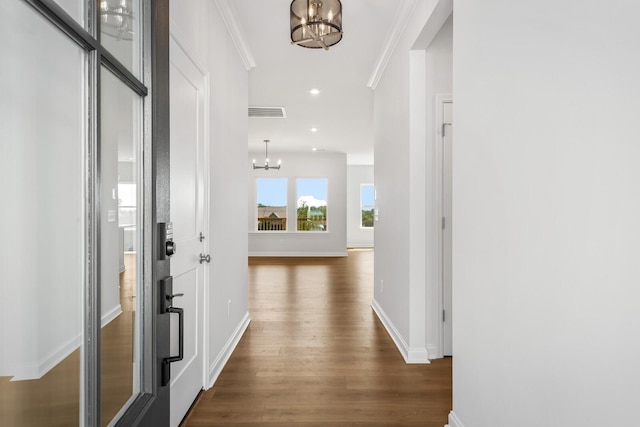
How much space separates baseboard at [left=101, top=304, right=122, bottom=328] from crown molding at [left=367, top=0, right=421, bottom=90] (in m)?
2.72

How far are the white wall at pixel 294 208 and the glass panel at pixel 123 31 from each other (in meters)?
9.04

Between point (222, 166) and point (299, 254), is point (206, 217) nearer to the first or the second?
point (222, 166)

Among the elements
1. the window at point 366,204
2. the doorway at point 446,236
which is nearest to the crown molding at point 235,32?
the doorway at point 446,236

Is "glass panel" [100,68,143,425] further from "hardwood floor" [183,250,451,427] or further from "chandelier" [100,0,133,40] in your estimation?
"hardwood floor" [183,250,451,427]

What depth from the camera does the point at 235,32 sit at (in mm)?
3100

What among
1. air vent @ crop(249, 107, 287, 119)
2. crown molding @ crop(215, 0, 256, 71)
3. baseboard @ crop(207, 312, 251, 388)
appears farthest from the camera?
air vent @ crop(249, 107, 287, 119)

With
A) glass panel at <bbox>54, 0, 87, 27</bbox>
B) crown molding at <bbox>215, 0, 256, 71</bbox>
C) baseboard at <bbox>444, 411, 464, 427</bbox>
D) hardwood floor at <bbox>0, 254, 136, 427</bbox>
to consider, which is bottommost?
baseboard at <bbox>444, 411, 464, 427</bbox>

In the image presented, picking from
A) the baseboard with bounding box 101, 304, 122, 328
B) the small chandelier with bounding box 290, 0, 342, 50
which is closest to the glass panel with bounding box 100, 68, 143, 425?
the baseboard with bounding box 101, 304, 122, 328

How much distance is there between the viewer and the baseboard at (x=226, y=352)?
2561 millimetres

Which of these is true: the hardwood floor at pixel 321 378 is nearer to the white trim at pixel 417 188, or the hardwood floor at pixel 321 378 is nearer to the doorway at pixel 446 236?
the doorway at pixel 446 236

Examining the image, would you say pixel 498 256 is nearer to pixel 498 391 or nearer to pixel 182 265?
pixel 498 391

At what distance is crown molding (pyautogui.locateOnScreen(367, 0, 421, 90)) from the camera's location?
279cm

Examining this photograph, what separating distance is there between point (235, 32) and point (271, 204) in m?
7.09

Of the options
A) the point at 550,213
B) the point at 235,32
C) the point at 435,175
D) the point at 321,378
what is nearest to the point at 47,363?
the point at 550,213
